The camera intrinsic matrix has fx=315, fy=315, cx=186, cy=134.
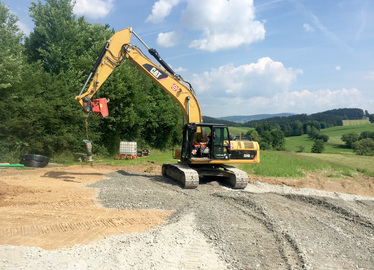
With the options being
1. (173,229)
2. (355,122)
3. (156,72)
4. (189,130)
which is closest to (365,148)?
(189,130)

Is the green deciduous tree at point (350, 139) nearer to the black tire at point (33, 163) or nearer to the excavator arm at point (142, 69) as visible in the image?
the excavator arm at point (142, 69)

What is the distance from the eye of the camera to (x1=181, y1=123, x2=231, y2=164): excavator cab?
11.7 meters

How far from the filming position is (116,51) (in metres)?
12.2

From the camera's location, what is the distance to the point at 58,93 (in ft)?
63.4

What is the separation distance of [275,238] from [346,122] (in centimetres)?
7790

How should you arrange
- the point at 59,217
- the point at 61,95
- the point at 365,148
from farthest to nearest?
the point at 365,148, the point at 61,95, the point at 59,217

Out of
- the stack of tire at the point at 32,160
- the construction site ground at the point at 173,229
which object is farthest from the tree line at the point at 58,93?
the construction site ground at the point at 173,229

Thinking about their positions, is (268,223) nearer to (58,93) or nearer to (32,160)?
(32,160)

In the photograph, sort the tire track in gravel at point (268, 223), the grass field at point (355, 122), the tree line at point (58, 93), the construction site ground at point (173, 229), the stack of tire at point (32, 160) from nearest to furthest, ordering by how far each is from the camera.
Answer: the construction site ground at point (173, 229)
the tire track in gravel at point (268, 223)
the stack of tire at point (32, 160)
the tree line at point (58, 93)
the grass field at point (355, 122)

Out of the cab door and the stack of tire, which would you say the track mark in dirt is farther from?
the stack of tire

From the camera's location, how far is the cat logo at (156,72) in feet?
40.7

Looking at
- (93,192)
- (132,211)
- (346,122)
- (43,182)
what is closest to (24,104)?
(43,182)

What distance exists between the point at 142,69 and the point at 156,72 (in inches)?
23.2

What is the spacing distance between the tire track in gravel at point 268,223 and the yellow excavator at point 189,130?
0.86 metres
